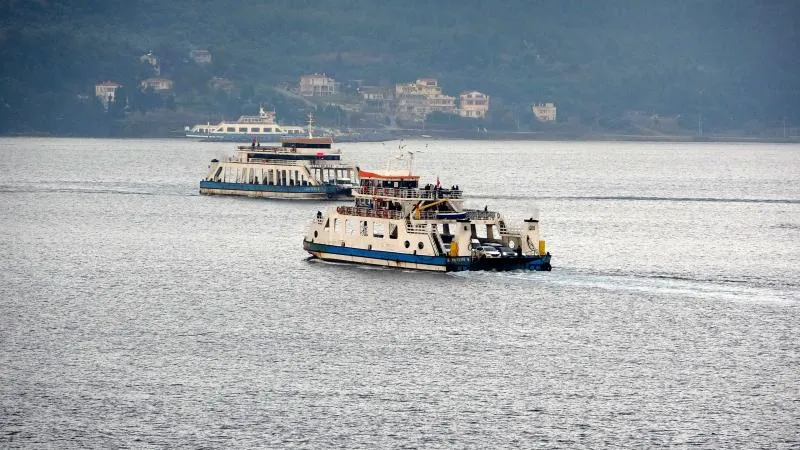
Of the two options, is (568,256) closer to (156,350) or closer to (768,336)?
(768,336)

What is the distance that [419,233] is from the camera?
286 ft

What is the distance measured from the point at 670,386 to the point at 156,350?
21221 mm

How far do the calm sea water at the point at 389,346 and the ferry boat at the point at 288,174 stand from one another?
38.0m

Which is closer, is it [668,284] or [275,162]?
[668,284]

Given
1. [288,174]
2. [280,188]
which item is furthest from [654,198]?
[280,188]

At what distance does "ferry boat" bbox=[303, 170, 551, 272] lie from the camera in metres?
86.6

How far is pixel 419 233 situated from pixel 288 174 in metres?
68.1

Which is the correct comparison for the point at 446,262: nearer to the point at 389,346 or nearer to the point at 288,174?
the point at 389,346

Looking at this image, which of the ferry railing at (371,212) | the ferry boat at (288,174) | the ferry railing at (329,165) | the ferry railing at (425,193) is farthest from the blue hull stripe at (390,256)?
the ferry railing at (329,165)

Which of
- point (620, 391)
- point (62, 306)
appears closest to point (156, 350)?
point (62, 306)

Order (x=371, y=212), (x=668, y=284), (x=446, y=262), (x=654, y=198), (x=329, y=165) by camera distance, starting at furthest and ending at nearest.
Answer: (x=654, y=198) → (x=329, y=165) → (x=371, y=212) → (x=446, y=262) → (x=668, y=284)

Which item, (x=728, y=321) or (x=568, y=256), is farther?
(x=568, y=256)

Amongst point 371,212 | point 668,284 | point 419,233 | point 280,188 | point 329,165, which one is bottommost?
point 668,284

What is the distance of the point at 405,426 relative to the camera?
5634 centimetres
